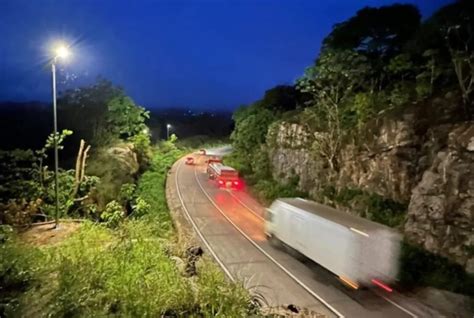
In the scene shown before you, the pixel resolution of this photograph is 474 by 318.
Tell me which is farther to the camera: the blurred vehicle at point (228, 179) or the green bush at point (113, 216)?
the blurred vehicle at point (228, 179)

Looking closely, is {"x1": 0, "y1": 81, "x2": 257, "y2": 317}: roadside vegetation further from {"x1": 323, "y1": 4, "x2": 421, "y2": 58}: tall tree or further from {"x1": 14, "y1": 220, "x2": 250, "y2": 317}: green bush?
{"x1": 323, "y1": 4, "x2": 421, "y2": 58}: tall tree

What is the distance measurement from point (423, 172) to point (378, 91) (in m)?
9.37

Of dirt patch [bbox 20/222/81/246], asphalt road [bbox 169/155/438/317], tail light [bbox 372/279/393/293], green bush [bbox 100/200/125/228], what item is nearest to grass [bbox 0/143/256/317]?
asphalt road [bbox 169/155/438/317]

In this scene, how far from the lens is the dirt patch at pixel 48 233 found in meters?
15.7

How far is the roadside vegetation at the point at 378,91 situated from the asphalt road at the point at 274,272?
2166 millimetres

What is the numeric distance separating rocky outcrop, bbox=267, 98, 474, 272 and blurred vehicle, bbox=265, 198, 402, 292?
281 cm

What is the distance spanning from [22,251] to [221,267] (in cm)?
820

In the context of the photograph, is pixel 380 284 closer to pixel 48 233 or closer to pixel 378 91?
pixel 48 233

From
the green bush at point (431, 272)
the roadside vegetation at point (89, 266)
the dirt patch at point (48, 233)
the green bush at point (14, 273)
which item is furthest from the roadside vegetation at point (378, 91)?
the dirt patch at point (48, 233)

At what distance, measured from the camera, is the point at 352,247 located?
42.5 ft

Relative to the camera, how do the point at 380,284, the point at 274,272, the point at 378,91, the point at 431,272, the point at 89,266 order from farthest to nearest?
the point at 378,91 < the point at 274,272 < the point at 431,272 < the point at 380,284 < the point at 89,266

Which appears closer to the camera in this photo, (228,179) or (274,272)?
(274,272)

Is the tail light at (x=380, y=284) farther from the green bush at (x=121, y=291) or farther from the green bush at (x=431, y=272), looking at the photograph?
the green bush at (x=121, y=291)

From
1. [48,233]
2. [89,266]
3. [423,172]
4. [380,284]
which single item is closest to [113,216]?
[48,233]
